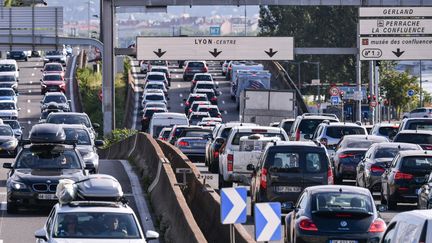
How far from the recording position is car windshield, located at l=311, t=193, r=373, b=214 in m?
21.4

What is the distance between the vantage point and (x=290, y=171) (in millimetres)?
27844

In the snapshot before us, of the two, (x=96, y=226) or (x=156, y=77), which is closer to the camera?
(x=96, y=226)

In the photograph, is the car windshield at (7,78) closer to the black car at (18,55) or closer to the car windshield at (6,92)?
the car windshield at (6,92)

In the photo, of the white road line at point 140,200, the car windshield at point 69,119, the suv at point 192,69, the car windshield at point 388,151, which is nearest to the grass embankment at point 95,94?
the suv at point 192,69

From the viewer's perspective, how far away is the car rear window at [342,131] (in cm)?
4375

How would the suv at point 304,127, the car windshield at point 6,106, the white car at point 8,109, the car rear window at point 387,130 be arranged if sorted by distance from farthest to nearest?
the car windshield at point 6,106 → the white car at point 8,109 → the suv at point 304,127 → the car rear window at point 387,130

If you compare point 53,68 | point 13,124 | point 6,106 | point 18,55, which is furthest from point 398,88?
point 13,124

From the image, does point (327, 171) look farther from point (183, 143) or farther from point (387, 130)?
point (183, 143)

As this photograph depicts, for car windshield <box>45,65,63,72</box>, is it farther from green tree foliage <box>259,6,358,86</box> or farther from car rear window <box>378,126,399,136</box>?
car rear window <box>378,126,399,136</box>

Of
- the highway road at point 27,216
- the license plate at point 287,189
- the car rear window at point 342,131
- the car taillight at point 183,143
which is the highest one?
the car rear window at point 342,131

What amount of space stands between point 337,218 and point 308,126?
90.2 ft

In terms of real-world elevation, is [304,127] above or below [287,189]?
above

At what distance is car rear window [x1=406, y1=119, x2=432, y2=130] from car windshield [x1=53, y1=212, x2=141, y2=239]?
25.9 meters

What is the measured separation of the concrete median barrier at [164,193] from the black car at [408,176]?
4.89 metres
